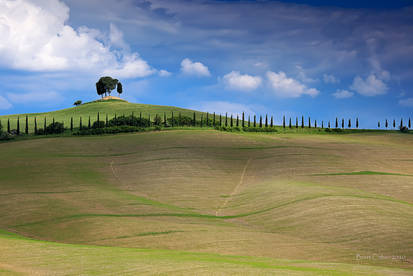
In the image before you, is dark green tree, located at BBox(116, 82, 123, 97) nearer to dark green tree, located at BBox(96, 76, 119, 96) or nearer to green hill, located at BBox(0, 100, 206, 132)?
dark green tree, located at BBox(96, 76, 119, 96)

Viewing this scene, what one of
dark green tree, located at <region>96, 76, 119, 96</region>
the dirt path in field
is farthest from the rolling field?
dark green tree, located at <region>96, 76, 119, 96</region>

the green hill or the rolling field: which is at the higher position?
the green hill

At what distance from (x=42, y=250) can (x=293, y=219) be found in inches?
691

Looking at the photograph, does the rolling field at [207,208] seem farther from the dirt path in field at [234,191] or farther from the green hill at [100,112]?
the green hill at [100,112]

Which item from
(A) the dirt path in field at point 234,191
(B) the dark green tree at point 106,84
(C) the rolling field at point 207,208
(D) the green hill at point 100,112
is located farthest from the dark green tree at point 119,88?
(A) the dirt path in field at point 234,191

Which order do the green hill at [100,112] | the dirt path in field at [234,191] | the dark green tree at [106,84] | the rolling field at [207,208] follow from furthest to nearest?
the dark green tree at [106,84] < the green hill at [100,112] < the dirt path in field at [234,191] < the rolling field at [207,208]

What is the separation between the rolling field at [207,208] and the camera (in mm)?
19531

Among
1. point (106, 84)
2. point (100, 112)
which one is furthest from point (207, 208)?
point (106, 84)

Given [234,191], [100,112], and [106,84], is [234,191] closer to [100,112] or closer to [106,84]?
[100,112]

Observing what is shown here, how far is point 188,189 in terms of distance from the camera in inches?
1674

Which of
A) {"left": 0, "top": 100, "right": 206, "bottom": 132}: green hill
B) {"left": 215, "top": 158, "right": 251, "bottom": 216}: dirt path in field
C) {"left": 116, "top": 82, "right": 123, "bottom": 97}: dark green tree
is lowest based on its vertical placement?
{"left": 215, "top": 158, "right": 251, "bottom": 216}: dirt path in field

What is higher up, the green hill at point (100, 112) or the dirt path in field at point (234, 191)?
the green hill at point (100, 112)

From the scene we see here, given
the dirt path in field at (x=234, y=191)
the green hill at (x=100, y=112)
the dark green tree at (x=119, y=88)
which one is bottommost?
the dirt path in field at (x=234, y=191)

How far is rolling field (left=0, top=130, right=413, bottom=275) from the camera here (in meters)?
19.5
